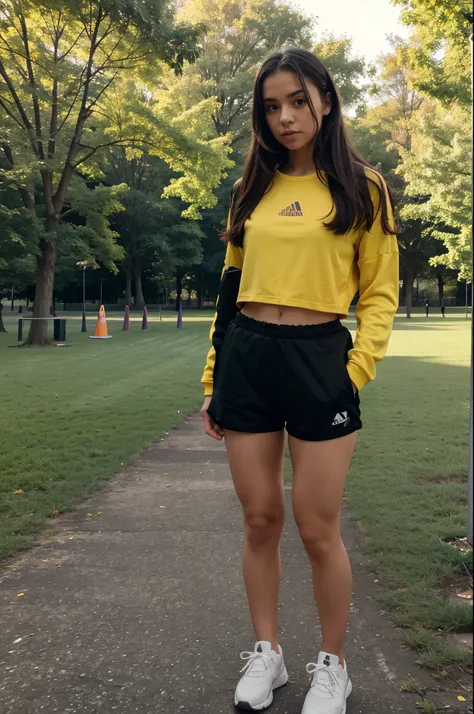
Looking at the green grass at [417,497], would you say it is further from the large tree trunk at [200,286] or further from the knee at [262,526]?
the large tree trunk at [200,286]

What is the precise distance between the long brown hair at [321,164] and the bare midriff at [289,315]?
0.28 metres

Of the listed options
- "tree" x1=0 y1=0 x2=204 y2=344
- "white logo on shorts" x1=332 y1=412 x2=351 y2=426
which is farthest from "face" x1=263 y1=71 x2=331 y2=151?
"tree" x1=0 y1=0 x2=204 y2=344

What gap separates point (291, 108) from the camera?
2184 millimetres

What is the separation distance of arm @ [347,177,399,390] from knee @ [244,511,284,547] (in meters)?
0.58

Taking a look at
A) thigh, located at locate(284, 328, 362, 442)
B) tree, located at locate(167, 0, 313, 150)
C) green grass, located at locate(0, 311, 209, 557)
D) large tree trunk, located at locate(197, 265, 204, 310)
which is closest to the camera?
thigh, located at locate(284, 328, 362, 442)

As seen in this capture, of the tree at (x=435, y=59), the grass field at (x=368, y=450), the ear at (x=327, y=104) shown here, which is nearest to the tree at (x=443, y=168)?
the tree at (x=435, y=59)

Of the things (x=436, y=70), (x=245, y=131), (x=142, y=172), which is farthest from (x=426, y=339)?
(x=142, y=172)

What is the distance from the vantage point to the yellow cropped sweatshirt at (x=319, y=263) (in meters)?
2.14

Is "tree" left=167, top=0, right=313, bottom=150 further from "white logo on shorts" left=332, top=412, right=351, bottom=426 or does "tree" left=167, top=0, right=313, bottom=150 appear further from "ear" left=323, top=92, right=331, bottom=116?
"white logo on shorts" left=332, top=412, right=351, bottom=426

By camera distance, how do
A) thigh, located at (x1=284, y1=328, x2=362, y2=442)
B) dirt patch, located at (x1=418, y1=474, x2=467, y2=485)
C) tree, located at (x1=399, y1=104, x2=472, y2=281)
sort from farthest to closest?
tree, located at (x1=399, y1=104, x2=472, y2=281)
dirt patch, located at (x1=418, y1=474, x2=467, y2=485)
thigh, located at (x1=284, y1=328, x2=362, y2=442)

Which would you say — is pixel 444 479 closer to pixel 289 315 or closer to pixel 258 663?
pixel 258 663

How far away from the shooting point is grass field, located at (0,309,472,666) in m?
3.38

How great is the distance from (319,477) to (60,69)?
60.3 feet

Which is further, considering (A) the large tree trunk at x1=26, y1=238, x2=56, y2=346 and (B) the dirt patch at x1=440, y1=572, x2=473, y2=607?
(A) the large tree trunk at x1=26, y1=238, x2=56, y2=346
